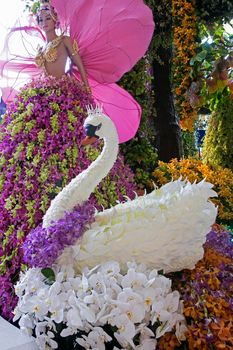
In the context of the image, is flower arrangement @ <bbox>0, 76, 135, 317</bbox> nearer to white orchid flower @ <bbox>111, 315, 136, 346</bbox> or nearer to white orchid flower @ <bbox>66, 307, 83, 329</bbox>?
white orchid flower @ <bbox>66, 307, 83, 329</bbox>

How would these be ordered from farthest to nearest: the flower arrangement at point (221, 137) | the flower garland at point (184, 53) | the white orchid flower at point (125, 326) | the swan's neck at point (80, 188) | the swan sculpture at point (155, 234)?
the flower arrangement at point (221, 137) < the flower garland at point (184, 53) < the swan's neck at point (80, 188) < the swan sculpture at point (155, 234) < the white orchid flower at point (125, 326)

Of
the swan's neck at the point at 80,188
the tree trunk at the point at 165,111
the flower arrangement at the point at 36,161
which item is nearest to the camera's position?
the swan's neck at the point at 80,188

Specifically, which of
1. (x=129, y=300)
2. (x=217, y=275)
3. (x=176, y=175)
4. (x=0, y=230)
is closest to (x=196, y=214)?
(x=217, y=275)

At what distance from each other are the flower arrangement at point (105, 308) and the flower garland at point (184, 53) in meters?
3.11

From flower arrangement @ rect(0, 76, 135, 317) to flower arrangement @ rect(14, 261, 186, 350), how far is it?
0.60 m

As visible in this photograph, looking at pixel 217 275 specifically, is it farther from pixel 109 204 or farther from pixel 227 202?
pixel 227 202

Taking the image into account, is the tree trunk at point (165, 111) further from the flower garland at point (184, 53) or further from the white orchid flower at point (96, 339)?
the white orchid flower at point (96, 339)

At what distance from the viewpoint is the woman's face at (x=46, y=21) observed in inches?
99.3

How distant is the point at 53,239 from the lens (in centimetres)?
149

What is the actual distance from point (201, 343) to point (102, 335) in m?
0.31

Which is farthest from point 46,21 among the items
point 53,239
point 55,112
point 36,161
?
point 53,239

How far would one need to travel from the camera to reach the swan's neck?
1660 mm

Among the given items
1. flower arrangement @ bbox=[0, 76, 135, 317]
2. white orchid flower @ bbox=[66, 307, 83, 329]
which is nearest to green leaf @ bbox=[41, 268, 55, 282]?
white orchid flower @ bbox=[66, 307, 83, 329]

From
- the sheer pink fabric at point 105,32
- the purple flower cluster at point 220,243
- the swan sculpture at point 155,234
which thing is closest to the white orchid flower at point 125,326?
the swan sculpture at point 155,234
